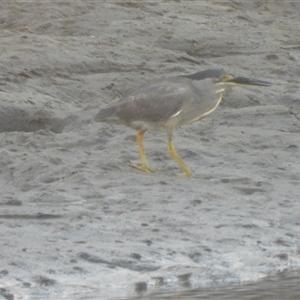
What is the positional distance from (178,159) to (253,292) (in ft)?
8.51

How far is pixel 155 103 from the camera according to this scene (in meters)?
8.58

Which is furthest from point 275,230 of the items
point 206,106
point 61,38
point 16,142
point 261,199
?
point 61,38

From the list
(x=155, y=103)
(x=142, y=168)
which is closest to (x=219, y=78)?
(x=155, y=103)

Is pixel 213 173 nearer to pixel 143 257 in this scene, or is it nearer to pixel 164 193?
pixel 164 193

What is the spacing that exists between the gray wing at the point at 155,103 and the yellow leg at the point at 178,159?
288 mm

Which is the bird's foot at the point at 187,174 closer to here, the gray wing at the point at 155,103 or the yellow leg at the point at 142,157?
Answer: the yellow leg at the point at 142,157

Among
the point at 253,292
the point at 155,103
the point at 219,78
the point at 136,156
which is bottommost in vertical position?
the point at 136,156

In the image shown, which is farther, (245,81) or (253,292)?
(245,81)

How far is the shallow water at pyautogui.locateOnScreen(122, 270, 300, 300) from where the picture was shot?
6.05m

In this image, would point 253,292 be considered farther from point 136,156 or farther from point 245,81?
point 136,156

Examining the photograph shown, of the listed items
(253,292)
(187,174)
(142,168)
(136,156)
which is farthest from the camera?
(136,156)

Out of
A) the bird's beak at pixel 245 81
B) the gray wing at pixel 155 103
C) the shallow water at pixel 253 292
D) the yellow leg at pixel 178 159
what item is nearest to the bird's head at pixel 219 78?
the bird's beak at pixel 245 81

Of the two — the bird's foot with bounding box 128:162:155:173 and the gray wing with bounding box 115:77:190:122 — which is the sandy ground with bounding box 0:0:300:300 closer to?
the bird's foot with bounding box 128:162:155:173

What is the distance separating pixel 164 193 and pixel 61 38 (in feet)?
16.6
